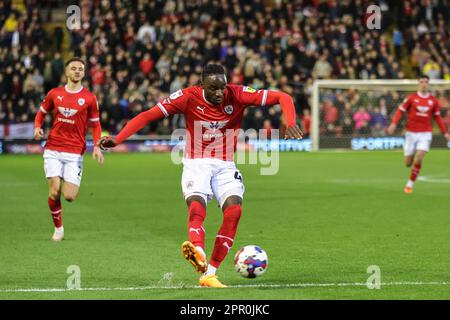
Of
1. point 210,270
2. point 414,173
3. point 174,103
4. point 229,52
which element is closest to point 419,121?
point 414,173

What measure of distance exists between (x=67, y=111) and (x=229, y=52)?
68.7 ft

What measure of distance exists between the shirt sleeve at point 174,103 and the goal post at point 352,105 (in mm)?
24466

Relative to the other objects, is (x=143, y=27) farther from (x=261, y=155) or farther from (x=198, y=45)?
(x=261, y=155)

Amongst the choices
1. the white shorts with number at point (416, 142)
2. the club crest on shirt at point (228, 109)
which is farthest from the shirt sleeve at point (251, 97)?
the white shorts with number at point (416, 142)

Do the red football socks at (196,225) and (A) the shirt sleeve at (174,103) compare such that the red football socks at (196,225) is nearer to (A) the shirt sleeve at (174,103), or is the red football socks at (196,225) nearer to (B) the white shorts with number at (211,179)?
(B) the white shorts with number at (211,179)

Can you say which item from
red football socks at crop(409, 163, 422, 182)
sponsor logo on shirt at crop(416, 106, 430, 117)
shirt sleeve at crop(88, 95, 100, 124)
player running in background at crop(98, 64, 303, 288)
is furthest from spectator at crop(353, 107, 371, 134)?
player running in background at crop(98, 64, 303, 288)

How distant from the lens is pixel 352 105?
34.6 metres

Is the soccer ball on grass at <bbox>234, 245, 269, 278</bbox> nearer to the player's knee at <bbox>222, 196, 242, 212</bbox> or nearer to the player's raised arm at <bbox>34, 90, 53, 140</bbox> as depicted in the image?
the player's knee at <bbox>222, 196, 242, 212</bbox>

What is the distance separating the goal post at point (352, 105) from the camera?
1347 inches

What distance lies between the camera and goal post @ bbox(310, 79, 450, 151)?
112 feet

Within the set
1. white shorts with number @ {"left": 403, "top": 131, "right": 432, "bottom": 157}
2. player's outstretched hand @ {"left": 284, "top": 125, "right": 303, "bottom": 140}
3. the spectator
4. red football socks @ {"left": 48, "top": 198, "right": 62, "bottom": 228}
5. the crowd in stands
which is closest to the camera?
player's outstretched hand @ {"left": 284, "top": 125, "right": 303, "bottom": 140}

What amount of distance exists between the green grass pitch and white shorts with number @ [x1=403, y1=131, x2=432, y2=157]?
0.83 m

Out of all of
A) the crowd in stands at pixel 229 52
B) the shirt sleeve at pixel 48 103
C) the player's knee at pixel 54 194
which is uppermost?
the crowd in stands at pixel 229 52
